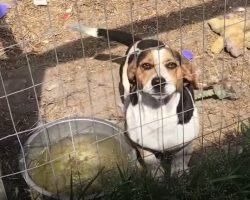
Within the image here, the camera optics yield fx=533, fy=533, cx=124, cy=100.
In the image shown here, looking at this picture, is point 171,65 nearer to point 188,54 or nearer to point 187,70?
point 187,70

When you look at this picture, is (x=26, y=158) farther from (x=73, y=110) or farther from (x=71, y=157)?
(x=73, y=110)

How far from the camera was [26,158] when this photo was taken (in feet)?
8.55

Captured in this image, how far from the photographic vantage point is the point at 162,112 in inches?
108

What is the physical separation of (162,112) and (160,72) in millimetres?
268

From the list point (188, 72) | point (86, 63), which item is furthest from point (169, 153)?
point (86, 63)

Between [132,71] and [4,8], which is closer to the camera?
[132,71]

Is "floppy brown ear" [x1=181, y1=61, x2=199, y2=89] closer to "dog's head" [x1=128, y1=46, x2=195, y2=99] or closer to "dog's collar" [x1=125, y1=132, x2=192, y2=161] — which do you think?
"dog's head" [x1=128, y1=46, x2=195, y2=99]

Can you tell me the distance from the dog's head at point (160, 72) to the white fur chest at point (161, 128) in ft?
0.37

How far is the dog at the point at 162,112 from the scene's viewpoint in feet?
8.68

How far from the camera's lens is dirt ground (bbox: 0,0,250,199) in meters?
3.21

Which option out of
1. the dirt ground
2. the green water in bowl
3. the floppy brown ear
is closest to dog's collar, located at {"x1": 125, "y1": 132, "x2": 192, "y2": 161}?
the green water in bowl

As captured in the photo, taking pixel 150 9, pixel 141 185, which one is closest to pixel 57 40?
pixel 150 9

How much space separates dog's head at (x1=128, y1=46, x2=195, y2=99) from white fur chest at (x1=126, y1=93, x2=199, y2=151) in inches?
4.4

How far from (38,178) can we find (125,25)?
1.78 m
